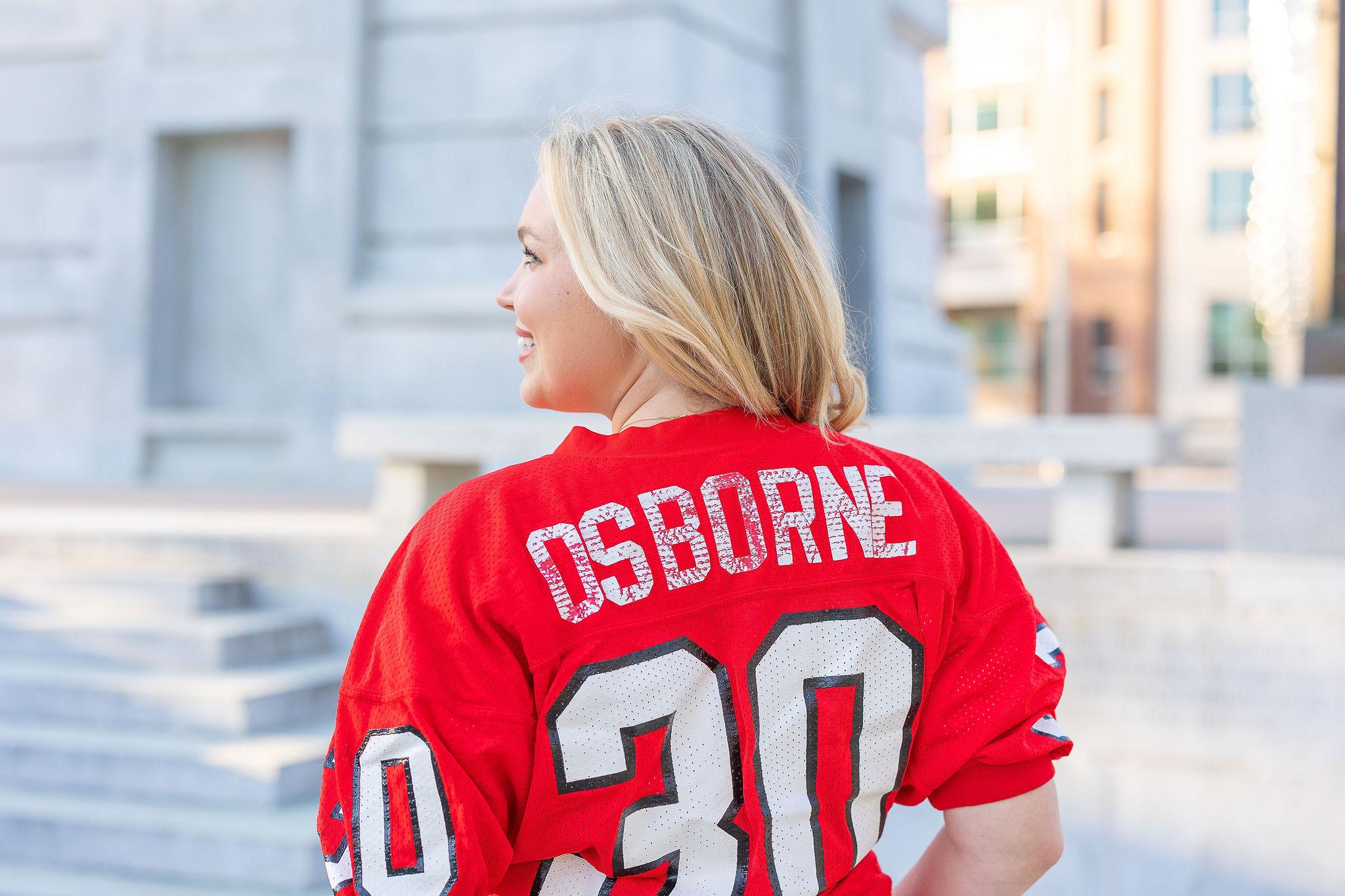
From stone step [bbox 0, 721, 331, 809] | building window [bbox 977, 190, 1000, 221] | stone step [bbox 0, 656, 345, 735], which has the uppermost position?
building window [bbox 977, 190, 1000, 221]

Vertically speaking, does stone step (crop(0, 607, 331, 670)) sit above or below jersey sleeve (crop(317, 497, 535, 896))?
below

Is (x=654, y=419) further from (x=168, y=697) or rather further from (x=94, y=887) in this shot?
(x=168, y=697)

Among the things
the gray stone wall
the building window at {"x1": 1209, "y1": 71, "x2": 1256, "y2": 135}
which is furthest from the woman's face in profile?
the building window at {"x1": 1209, "y1": 71, "x2": 1256, "y2": 135}

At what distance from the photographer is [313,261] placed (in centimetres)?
949

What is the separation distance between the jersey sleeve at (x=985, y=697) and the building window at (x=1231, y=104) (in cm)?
3394

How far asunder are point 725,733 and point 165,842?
3.54m

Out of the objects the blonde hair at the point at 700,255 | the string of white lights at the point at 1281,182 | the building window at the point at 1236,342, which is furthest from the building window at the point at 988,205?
the blonde hair at the point at 700,255

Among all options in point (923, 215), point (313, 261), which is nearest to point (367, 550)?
point (313, 261)

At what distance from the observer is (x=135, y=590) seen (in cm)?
530

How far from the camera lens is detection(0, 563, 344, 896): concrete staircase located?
13.7ft

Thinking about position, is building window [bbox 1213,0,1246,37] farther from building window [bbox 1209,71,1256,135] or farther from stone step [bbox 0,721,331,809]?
stone step [bbox 0,721,331,809]

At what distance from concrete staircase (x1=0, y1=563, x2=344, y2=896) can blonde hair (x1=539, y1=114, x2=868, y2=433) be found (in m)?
3.21

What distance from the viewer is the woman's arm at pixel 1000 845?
1.46 meters

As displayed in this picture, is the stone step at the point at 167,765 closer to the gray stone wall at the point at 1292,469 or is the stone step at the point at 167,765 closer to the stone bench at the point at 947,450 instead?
the stone bench at the point at 947,450
